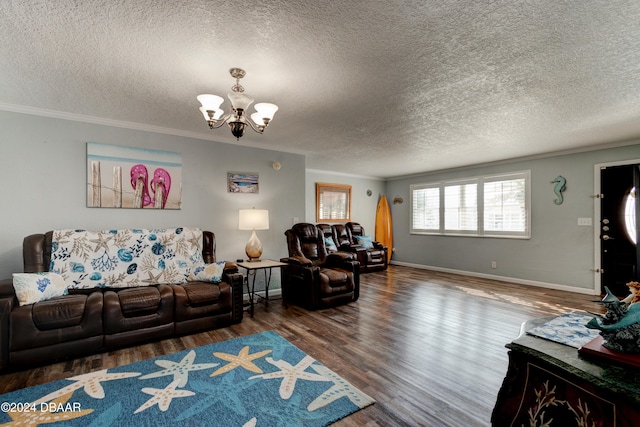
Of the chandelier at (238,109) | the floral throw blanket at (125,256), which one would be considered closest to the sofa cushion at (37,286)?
the floral throw blanket at (125,256)

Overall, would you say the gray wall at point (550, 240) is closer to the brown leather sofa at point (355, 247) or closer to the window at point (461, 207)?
the window at point (461, 207)

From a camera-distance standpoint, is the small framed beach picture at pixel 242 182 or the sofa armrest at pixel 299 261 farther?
the small framed beach picture at pixel 242 182

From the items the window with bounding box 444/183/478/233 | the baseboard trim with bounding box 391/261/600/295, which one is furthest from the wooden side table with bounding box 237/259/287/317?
the window with bounding box 444/183/478/233

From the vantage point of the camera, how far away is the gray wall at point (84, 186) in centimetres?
314

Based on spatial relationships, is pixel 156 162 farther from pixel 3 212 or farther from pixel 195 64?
pixel 195 64

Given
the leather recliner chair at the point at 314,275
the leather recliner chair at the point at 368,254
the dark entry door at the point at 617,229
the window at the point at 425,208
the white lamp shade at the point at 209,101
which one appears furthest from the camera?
the window at the point at 425,208

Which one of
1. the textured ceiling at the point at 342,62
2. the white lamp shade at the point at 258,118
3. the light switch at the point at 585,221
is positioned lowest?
the light switch at the point at 585,221

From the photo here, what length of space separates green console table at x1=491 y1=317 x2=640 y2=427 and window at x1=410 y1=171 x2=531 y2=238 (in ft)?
16.9

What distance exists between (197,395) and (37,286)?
1850 mm

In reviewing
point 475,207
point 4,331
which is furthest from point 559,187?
point 4,331

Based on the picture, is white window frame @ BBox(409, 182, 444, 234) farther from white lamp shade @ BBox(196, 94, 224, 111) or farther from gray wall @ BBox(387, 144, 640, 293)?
white lamp shade @ BBox(196, 94, 224, 111)

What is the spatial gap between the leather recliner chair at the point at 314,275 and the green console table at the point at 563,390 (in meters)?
2.81

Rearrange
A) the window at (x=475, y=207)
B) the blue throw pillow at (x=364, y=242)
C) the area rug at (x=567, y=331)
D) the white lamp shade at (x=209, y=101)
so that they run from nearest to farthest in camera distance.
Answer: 1. the area rug at (x=567, y=331)
2. the white lamp shade at (x=209, y=101)
3. the window at (x=475, y=207)
4. the blue throw pillow at (x=364, y=242)

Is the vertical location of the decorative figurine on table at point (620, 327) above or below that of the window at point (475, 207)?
below
